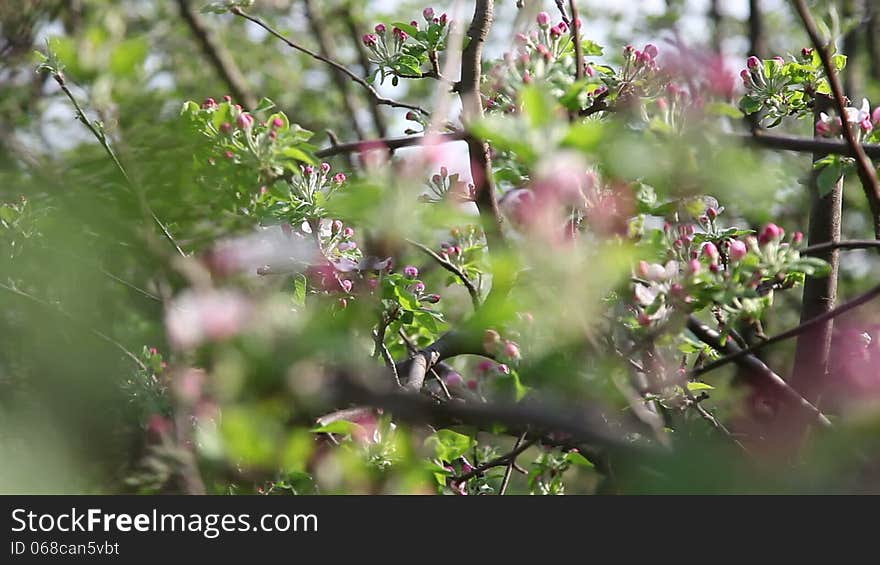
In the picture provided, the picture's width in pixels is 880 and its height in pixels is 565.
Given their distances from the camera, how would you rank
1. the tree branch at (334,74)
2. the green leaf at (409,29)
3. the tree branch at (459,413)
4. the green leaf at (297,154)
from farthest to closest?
the tree branch at (334,74) → the green leaf at (409,29) → the green leaf at (297,154) → the tree branch at (459,413)

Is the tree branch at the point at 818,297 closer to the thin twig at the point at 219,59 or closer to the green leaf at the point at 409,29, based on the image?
the green leaf at the point at 409,29

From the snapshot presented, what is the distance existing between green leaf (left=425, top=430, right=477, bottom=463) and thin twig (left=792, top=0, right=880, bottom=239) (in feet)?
3.25

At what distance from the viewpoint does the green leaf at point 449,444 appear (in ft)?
7.13

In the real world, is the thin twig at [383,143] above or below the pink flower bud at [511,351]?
above

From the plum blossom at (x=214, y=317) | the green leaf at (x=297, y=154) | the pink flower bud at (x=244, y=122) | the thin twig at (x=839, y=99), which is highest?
the pink flower bud at (x=244, y=122)

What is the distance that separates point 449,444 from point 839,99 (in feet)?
3.58

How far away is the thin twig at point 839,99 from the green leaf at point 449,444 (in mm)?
990

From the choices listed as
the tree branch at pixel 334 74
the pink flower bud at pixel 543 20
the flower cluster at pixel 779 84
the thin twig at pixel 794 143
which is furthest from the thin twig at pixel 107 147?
the tree branch at pixel 334 74

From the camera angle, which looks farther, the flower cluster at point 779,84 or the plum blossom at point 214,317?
the flower cluster at point 779,84

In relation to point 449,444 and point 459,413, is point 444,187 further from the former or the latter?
point 459,413

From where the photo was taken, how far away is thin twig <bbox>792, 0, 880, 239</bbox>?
5.15 ft

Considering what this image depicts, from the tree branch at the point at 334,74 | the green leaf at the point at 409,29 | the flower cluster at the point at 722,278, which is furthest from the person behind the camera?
the tree branch at the point at 334,74
